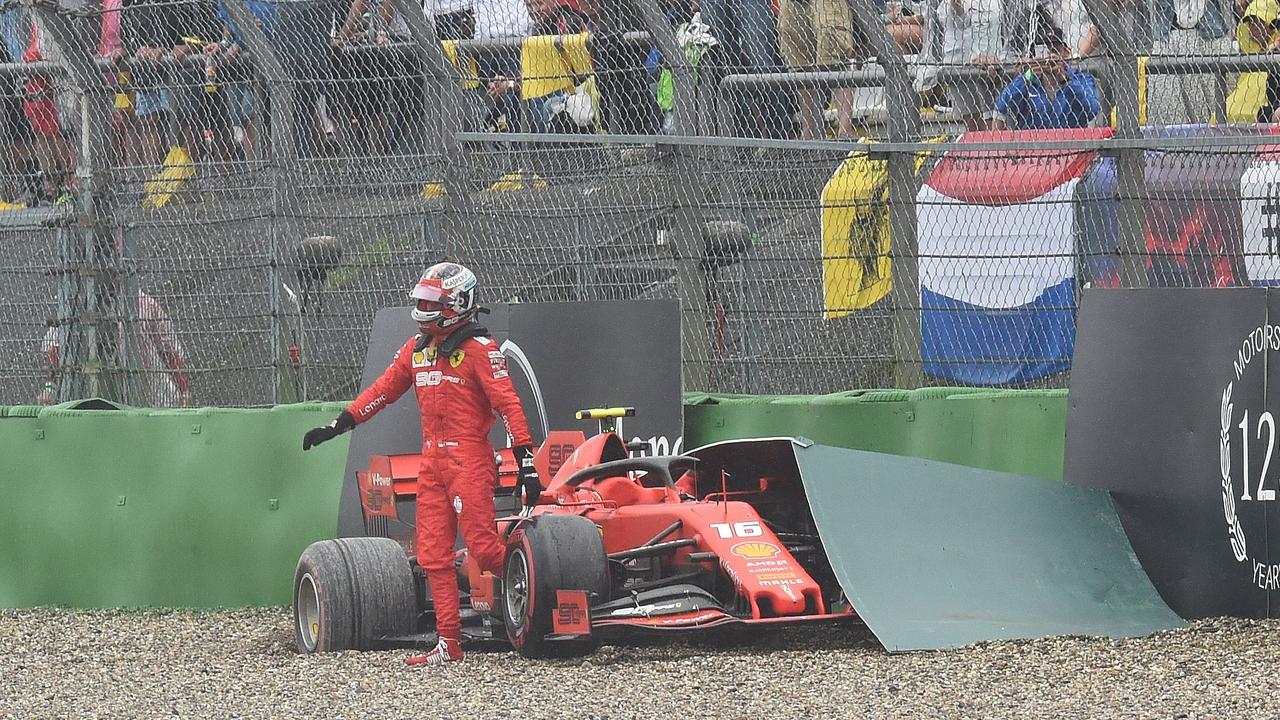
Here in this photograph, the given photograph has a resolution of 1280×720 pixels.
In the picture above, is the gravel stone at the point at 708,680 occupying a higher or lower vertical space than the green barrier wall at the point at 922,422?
lower

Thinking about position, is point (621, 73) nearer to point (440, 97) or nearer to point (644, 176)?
point (644, 176)

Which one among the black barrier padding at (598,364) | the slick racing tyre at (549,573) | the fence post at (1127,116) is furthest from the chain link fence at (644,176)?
the slick racing tyre at (549,573)

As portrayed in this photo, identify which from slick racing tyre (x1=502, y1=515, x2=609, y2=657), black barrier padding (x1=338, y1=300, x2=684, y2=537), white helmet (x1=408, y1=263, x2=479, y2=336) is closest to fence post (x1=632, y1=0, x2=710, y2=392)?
black barrier padding (x1=338, y1=300, x2=684, y2=537)

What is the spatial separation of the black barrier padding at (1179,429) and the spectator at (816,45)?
1.94 metres

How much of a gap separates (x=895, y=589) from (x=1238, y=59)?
3.27m

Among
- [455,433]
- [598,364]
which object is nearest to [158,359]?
[598,364]

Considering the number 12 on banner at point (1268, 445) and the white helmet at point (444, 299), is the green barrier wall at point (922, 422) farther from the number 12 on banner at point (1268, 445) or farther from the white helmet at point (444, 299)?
the white helmet at point (444, 299)

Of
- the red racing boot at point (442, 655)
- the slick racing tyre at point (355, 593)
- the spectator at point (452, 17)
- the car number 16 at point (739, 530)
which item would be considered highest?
the spectator at point (452, 17)

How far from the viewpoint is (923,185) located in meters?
9.34

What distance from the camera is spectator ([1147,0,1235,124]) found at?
29.7ft

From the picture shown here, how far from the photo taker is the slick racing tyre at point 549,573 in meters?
7.29

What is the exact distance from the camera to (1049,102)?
9.10m

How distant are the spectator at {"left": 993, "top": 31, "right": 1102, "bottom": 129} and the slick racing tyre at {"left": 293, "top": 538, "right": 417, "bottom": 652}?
3.49 metres

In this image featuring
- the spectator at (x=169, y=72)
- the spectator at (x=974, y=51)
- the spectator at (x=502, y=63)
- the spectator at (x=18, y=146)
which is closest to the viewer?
the spectator at (x=974, y=51)
